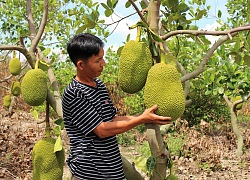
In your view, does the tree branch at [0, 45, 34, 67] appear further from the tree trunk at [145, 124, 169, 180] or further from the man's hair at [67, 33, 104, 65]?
the tree trunk at [145, 124, 169, 180]

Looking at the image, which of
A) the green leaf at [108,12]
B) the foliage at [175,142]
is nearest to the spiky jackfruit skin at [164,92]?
the green leaf at [108,12]

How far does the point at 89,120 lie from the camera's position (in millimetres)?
1353

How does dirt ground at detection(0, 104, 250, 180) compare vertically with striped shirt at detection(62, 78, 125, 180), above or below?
below

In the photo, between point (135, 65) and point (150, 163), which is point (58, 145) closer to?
point (150, 163)

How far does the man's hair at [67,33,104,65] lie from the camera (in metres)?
1.41

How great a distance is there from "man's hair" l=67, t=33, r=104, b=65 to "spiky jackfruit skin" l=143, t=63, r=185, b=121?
1.14 ft

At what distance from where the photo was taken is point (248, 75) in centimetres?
278

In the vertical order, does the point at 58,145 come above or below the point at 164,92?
below

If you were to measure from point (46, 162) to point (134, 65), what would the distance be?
0.78 metres

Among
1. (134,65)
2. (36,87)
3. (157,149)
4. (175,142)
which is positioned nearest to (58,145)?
(36,87)

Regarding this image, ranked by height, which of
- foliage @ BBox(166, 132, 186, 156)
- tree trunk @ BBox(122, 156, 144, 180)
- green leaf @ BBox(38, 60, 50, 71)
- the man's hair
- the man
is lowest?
foliage @ BBox(166, 132, 186, 156)

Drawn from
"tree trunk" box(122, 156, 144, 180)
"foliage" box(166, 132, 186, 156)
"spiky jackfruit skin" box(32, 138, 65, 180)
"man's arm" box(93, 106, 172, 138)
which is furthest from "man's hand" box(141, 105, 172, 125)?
"foliage" box(166, 132, 186, 156)

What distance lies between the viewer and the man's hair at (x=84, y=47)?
1.41 metres

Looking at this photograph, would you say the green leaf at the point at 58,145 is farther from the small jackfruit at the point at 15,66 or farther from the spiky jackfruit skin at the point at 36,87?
the small jackfruit at the point at 15,66
